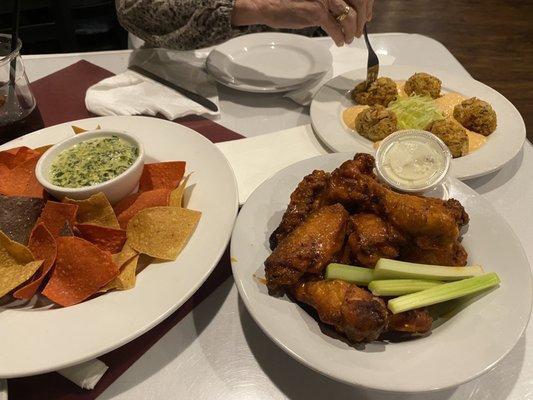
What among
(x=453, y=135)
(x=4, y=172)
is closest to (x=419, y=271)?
(x=453, y=135)

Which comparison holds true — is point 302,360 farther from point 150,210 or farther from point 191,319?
point 150,210

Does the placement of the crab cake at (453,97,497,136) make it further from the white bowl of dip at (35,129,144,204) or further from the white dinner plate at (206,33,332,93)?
the white bowl of dip at (35,129,144,204)

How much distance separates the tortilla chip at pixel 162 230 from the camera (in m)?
1.24

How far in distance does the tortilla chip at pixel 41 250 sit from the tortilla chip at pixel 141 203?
0.22 m

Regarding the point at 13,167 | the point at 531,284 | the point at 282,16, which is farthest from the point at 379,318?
the point at 282,16

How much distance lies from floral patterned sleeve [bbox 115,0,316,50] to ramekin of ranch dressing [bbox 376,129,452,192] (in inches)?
43.8

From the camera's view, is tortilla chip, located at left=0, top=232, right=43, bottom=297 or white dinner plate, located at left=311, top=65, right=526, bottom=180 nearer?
tortilla chip, located at left=0, top=232, right=43, bottom=297

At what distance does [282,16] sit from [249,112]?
1.64 ft

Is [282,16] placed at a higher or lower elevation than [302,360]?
higher

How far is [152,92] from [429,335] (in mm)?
1544

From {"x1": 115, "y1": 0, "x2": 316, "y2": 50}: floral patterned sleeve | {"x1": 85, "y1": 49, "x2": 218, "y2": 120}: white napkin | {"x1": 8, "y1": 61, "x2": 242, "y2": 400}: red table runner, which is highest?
{"x1": 115, "y1": 0, "x2": 316, "y2": 50}: floral patterned sleeve

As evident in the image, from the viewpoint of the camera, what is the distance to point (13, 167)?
1541mm

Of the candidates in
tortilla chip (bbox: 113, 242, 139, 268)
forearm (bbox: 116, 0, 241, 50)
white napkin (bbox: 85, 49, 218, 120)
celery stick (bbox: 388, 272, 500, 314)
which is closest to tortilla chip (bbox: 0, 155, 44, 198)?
tortilla chip (bbox: 113, 242, 139, 268)

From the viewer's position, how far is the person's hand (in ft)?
6.65
